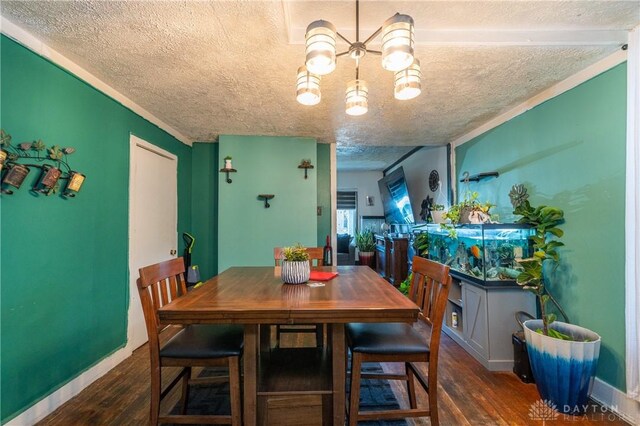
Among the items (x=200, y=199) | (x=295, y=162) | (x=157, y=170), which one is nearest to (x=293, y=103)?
(x=295, y=162)

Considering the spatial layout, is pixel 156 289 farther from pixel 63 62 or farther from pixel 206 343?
pixel 63 62

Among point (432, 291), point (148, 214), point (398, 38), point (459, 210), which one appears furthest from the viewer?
point (148, 214)

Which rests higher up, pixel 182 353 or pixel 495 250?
pixel 495 250

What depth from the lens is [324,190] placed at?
14.5 ft

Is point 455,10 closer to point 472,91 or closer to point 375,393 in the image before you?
point 472,91

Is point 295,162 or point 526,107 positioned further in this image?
point 295,162

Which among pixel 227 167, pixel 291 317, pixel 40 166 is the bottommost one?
pixel 291 317

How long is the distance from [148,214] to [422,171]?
4.40 m

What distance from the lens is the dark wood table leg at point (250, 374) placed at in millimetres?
1438

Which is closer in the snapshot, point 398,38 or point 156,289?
point 398,38

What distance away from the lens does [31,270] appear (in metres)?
1.78

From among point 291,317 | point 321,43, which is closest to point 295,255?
point 291,317

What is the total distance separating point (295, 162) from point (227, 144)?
3.12 ft

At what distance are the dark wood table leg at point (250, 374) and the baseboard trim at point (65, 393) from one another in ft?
4.71
